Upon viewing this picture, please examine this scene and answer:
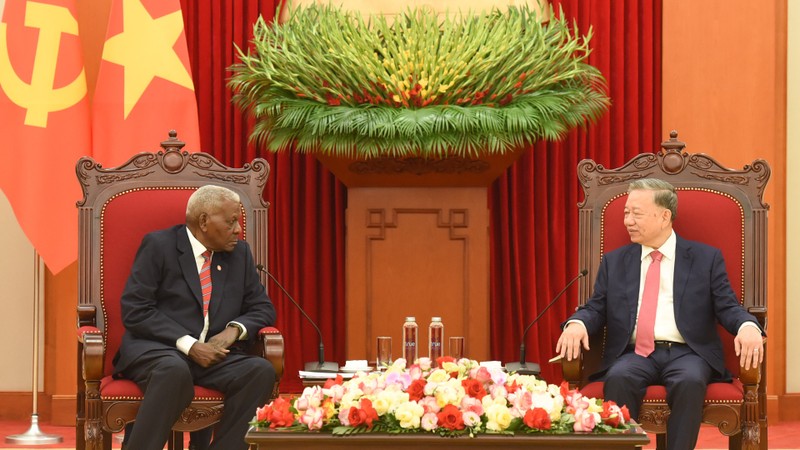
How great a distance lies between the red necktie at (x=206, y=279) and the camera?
4.14m

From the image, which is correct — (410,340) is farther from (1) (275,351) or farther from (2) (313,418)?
(2) (313,418)

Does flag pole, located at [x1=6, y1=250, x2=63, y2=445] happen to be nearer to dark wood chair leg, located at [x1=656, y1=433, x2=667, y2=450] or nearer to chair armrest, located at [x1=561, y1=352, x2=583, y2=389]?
chair armrest, located at [x1=561, y1=352, x2=583, y2=389]

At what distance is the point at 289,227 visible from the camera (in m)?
5.89

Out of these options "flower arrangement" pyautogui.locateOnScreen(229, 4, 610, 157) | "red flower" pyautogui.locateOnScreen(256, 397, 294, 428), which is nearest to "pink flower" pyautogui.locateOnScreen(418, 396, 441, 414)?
"red flower" pyautogui.locateOnScreen(256, 397, 294, 428)

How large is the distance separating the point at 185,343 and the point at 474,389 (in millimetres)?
1377

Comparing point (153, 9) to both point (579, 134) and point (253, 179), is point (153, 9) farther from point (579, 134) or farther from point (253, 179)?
point (579, 134)

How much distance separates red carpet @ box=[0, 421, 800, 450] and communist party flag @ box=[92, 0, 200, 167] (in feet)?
4.26

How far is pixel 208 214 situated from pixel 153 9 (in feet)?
5.43

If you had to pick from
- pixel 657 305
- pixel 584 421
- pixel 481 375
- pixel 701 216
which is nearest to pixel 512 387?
pixel 481 375

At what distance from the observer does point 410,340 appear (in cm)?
443

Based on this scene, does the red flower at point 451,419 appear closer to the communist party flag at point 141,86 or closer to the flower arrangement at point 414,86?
the flower arrangement at point 414,86

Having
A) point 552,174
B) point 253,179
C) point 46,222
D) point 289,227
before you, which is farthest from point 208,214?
point 552,174

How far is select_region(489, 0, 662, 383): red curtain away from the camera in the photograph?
5805 mm

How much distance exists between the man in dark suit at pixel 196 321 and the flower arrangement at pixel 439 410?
0.89 m
